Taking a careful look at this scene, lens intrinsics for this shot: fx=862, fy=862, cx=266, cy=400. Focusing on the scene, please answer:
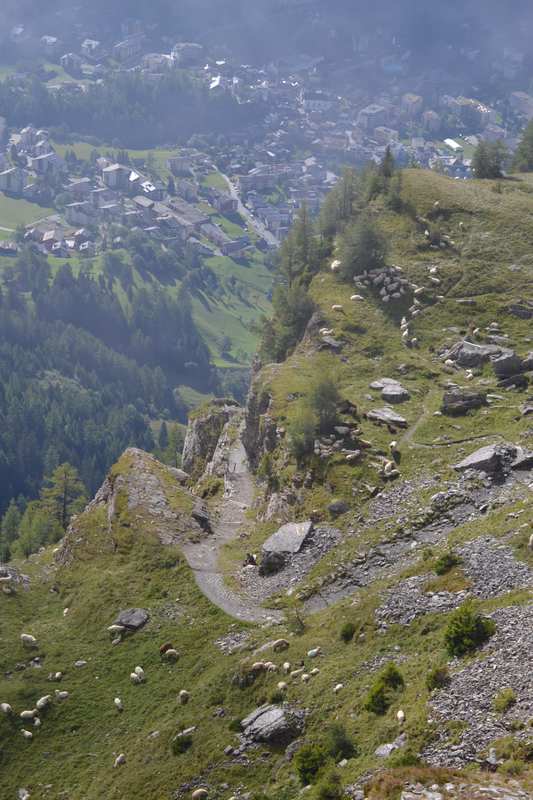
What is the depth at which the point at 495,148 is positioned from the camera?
156 m

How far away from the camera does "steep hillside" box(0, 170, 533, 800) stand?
4284 cm

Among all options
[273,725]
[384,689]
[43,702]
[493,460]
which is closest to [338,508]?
[493,460]

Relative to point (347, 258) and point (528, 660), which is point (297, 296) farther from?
point (528, 660)

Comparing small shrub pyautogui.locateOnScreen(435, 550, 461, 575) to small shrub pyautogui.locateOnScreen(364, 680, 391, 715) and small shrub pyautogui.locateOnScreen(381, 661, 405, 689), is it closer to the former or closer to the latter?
small shrub pyautogui.locateOnScreen(381, 661, 405, 689)

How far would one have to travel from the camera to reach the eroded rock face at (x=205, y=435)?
406ft

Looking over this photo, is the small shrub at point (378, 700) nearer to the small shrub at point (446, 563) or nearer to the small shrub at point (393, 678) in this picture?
the small shrub at point (393, 678)

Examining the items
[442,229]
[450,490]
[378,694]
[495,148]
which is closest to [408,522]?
[450,490]

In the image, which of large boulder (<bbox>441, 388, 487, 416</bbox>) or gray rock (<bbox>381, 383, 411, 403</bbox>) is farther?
gray rock (<bbox>381, 383, 411, 403</bbox>)

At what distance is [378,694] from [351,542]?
24.2 meters

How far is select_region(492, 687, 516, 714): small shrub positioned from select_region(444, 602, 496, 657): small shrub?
14.7 ft

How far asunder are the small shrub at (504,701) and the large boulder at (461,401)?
45.4 meters

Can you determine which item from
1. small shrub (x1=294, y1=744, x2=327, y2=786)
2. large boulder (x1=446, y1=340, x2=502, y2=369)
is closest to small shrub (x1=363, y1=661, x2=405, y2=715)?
small shrub (x1=294, y1=744, x2=327, y2=786)

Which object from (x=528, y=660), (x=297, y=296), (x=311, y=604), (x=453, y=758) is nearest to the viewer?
(x=453, y=758)

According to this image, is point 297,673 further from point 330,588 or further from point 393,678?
point 330,588
